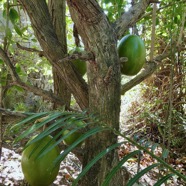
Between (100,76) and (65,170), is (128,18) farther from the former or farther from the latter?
(65,170)

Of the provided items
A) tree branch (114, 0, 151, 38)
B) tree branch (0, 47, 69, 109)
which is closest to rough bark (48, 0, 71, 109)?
tree branch (0, 47, 69, 109)

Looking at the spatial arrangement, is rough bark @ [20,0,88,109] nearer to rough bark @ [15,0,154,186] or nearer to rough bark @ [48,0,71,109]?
rough bark @ [15,0,154,186]

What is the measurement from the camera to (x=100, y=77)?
2.31 ft

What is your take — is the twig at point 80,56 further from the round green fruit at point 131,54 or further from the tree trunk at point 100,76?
the round green fruit at point 131,54

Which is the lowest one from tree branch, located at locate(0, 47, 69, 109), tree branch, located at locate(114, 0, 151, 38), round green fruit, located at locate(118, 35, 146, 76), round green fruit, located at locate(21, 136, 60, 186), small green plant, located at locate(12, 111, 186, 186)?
round green fruit, located at locate(21, 136, 60, 186)

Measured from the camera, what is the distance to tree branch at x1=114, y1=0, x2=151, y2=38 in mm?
784

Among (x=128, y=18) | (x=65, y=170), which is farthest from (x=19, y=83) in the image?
(x=65, y=170)

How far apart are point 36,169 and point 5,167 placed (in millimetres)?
1524

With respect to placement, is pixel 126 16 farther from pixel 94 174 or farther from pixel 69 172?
pixel 69 172

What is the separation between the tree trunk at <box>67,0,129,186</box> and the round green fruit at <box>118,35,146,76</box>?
0.15 metres

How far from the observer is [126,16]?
32.1 inches

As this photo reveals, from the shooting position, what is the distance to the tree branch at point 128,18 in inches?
30.9

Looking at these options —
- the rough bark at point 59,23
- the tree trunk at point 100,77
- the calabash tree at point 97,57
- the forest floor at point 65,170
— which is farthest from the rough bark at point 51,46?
the forest floor at point 65,170

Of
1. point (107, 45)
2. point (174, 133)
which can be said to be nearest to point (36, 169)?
point (107, 45)
